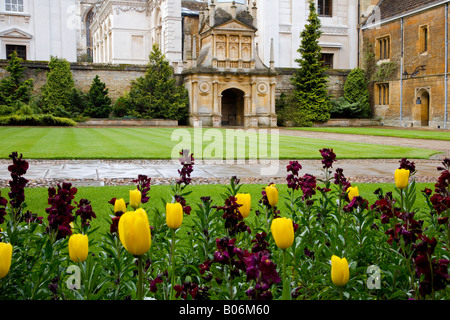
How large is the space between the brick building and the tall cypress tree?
4856 millimetres

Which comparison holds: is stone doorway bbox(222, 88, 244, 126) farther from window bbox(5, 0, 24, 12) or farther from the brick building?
window bbox(5, 0, 24, 12)

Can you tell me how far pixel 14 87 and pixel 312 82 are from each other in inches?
815

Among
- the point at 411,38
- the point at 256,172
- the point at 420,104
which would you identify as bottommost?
the point at 256,172

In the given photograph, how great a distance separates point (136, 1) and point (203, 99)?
66.3 feet

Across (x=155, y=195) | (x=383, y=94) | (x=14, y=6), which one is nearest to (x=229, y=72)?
(x=383, y=94)

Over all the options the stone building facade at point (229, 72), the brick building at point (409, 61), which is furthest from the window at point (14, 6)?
the brick building at point (409, 61)

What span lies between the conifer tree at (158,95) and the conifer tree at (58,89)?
419 centimetres

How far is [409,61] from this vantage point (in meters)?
35.6

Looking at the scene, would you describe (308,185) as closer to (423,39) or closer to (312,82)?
(312,82)

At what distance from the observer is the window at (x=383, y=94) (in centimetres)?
3800

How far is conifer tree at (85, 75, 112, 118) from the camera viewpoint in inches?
1296
